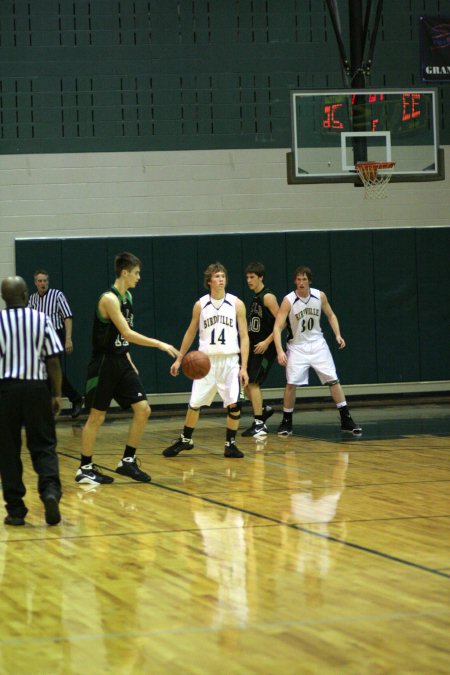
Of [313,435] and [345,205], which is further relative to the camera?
[345,205]

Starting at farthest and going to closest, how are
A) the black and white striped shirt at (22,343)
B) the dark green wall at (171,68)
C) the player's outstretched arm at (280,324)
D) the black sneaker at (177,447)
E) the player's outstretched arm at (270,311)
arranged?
the dark green wall at (171,68) < the player's outstretched arm at (270,311) < the player's outstretched arm at (280,324) < the black sneaker at (177,447) < the black and white striped shirt at (22,343)

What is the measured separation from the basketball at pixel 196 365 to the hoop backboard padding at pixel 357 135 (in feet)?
15.0

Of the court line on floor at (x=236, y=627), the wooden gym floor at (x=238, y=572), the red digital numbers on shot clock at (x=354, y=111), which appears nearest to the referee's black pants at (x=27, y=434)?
the wooden gym floor at (x=238, y=572)

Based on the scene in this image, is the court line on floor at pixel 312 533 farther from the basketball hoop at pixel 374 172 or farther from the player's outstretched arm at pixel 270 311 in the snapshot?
the basketball hoop at pixel 374 172

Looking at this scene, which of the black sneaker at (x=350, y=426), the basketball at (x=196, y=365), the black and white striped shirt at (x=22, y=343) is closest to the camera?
the black and white striped shirt at (x=22, y=343)

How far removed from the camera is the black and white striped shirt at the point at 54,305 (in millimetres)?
15797

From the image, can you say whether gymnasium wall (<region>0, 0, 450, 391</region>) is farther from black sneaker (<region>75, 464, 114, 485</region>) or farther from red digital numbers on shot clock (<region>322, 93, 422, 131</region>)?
black sneaker (<region>75, 464, 114, 485</region>)

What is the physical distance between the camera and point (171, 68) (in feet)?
55.2

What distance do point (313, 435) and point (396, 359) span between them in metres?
4.86

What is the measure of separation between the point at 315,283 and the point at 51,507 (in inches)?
414

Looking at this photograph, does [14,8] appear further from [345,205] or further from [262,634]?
[262,634]

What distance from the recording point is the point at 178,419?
15.9 metres

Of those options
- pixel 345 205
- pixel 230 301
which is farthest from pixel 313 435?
pixel 345 205

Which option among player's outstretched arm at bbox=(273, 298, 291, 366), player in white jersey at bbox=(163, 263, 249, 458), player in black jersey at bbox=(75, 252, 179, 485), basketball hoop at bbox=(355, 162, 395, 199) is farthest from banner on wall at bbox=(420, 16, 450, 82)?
player in black jersey at bbox=(75, 252, 179, 485)
